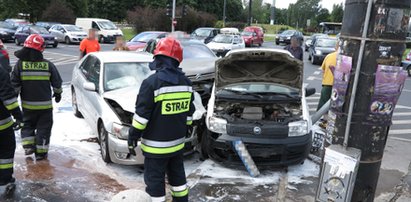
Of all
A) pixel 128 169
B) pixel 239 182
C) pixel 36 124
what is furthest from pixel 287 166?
pixel 36 124

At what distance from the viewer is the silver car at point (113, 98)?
5008 mm

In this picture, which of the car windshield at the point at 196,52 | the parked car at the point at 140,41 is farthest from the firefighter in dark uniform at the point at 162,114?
the parked car at the point at 140,41

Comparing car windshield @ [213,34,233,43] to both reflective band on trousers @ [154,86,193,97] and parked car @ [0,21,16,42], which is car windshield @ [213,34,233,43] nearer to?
parked car @ [0,21,16,42]

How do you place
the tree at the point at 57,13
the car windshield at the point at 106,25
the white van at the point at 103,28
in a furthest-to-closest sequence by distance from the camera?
the tree at the point at 57,13
the car windshield at the point at 106,25
the white van at the point at 103,28

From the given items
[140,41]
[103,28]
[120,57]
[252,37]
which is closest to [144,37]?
[140,41]

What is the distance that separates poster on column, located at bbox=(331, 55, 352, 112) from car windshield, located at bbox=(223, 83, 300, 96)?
3.35 meters

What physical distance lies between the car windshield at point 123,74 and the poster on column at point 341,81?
411 cm

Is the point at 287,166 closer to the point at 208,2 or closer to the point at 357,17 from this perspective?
the point at 357,17

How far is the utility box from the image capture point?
7.93 ft

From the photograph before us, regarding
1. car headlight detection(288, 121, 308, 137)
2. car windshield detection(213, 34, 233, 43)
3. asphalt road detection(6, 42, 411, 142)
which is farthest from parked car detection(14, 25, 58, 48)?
car headlight detection(288, 121, 308, 137)

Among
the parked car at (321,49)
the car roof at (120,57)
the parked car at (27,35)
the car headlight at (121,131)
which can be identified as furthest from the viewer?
the parked car at (27,35)

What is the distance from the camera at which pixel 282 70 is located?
6.04 m

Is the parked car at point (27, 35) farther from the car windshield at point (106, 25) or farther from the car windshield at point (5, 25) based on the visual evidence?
the car windshield at point (106, 25)

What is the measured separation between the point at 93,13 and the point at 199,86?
59.6 m
